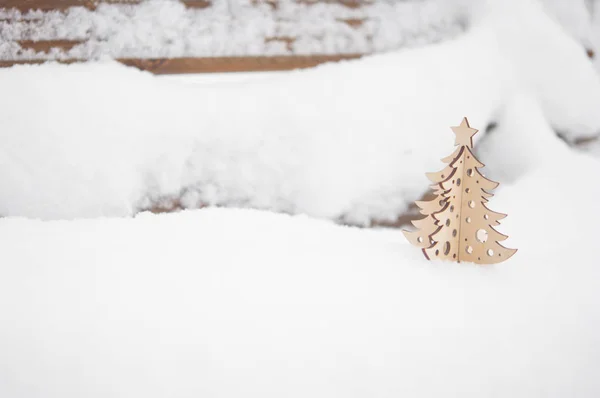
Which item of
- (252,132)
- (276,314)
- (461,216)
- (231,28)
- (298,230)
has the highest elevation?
(231,28)

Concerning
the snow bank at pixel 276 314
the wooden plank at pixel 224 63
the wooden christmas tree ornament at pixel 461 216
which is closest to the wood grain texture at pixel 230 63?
the wooden plank at pixel 224 63

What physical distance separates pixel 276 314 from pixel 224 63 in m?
1.74

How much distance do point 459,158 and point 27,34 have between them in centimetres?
238

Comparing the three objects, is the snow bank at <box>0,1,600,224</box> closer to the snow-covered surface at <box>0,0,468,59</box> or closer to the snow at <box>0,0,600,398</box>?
the snow at <box>0,0,600,398</box>

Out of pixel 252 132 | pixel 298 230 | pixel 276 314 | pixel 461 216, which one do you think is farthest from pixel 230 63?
pixel 276 314

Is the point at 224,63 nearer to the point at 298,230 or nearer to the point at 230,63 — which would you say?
the point at 230,63

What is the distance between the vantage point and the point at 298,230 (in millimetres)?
1991

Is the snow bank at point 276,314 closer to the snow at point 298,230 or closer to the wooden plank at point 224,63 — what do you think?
the snow at point 298,230

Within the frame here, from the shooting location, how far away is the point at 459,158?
1.73 m

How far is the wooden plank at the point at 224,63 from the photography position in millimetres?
2441

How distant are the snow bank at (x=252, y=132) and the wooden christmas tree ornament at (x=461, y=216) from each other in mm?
741

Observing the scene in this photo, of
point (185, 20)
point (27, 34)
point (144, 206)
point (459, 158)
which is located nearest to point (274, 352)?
point (459, 158)

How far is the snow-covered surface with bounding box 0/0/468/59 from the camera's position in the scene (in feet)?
7.73

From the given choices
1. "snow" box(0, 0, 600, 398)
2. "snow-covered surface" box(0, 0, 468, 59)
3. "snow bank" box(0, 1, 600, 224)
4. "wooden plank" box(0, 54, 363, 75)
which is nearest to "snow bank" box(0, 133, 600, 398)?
"snow" box(0, 0, 600, 398)
